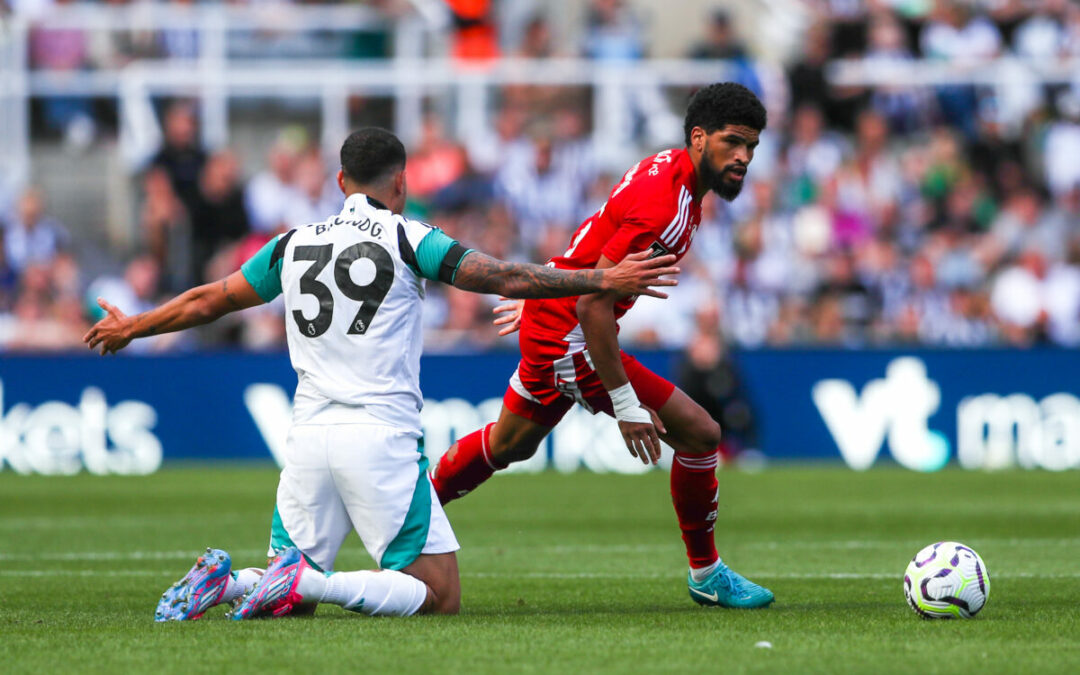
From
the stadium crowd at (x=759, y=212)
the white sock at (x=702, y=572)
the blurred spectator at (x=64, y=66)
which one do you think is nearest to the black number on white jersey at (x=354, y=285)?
the white sock at (x=702, y=572)

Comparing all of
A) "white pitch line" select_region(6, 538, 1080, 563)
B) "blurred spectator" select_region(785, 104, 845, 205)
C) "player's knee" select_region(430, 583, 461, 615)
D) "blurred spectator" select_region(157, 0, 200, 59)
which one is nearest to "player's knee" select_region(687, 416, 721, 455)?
"player's knee" select_region(430, 583, 461, 615)

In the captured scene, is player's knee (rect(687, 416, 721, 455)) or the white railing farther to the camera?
the white railing

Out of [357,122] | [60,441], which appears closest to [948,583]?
[60,441]

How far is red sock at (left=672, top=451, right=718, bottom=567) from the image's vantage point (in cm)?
759

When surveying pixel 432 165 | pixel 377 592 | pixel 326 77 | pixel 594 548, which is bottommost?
pixel 594 548

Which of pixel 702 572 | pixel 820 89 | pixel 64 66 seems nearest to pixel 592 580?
pixel 702 572

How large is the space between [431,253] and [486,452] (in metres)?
1.69

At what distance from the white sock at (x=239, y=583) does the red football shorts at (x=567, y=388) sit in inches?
68.2

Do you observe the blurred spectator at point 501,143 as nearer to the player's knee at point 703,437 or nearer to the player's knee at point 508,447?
the player's knee at point 508,447

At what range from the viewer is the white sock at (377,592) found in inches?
254

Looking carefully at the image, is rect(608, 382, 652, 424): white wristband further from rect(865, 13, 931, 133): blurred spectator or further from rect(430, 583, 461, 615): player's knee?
rect(865, 13, 931, 133): blurred spectator

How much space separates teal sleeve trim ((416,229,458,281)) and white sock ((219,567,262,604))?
138 cm

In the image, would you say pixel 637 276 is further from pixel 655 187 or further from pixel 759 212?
pixel 759 212

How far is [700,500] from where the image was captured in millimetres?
7605
